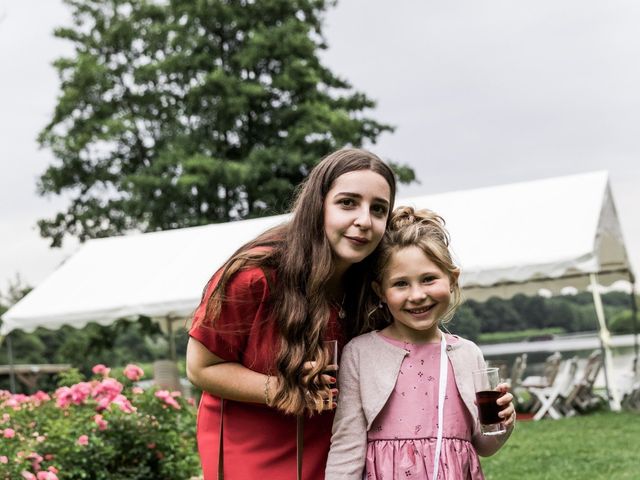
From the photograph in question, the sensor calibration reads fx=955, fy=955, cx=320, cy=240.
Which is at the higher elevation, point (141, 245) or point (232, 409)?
point (141, 245)

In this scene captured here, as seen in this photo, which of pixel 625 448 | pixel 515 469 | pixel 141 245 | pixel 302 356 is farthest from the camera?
pixel 141 245

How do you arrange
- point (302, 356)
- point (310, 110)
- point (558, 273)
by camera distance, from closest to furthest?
point (302, 356) → point (558, 273) → point (310, 110)

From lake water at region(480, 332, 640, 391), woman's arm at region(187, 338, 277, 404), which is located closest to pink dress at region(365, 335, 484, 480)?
woman's arm at region(187, 338, 277, 404)

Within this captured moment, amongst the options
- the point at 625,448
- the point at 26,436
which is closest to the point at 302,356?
the point at 26,436

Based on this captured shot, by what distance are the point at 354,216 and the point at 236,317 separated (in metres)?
0.41

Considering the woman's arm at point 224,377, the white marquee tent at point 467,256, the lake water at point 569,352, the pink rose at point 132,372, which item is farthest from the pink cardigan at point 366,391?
the lake water at point 569,352

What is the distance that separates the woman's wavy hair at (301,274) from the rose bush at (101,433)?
302cm

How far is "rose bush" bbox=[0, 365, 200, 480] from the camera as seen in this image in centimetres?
560

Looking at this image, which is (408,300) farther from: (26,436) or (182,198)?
(182,198)

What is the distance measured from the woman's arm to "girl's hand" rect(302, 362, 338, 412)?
95 millimetres

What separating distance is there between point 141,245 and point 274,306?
12.2 m

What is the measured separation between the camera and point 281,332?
251 cm

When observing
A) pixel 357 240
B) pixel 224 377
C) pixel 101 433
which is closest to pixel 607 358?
pixel 101 433

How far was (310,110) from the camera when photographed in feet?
73.4
